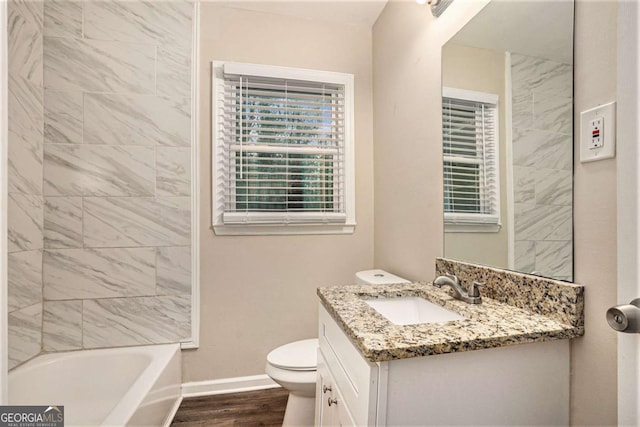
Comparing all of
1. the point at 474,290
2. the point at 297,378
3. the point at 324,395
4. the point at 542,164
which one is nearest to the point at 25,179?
the point at 297,378

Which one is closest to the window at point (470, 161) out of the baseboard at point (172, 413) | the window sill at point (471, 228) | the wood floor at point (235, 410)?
the window sill at point (471, 228)

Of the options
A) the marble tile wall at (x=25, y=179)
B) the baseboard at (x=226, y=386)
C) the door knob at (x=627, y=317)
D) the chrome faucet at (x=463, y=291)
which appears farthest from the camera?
the baseboard at (x=226, y=386)

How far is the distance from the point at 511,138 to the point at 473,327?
0.67 metres

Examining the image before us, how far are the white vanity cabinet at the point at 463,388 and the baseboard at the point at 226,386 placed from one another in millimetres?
1274

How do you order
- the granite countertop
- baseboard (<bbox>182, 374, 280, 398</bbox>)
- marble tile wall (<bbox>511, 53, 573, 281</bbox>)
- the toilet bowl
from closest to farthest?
the granite countertop
marble tile wall (<bbox>511, 53, 573, 281</bbox>)
the toilet bowl
baseboard (<bbox>182, 374, 280, 398</bbox>)

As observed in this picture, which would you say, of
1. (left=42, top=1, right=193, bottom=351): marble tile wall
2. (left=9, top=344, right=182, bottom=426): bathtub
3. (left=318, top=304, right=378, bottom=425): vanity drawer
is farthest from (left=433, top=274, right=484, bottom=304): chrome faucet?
(left=42, top=1, right=193, bottom=351): marble tile wall

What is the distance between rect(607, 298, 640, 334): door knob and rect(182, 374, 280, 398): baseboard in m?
1.94

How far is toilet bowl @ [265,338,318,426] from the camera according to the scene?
1.42m

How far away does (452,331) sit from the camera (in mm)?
800

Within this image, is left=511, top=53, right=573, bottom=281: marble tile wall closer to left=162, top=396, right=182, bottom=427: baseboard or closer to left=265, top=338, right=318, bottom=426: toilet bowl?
left=265, top=338, right=318, bottom=426: toilet bowl

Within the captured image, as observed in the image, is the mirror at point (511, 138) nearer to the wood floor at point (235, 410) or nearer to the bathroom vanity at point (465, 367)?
the bathroom vanity at point (465, 367)

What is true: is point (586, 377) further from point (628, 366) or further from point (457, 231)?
point (457, 231)

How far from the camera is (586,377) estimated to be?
816 mm

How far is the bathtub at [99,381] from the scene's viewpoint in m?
1.52
